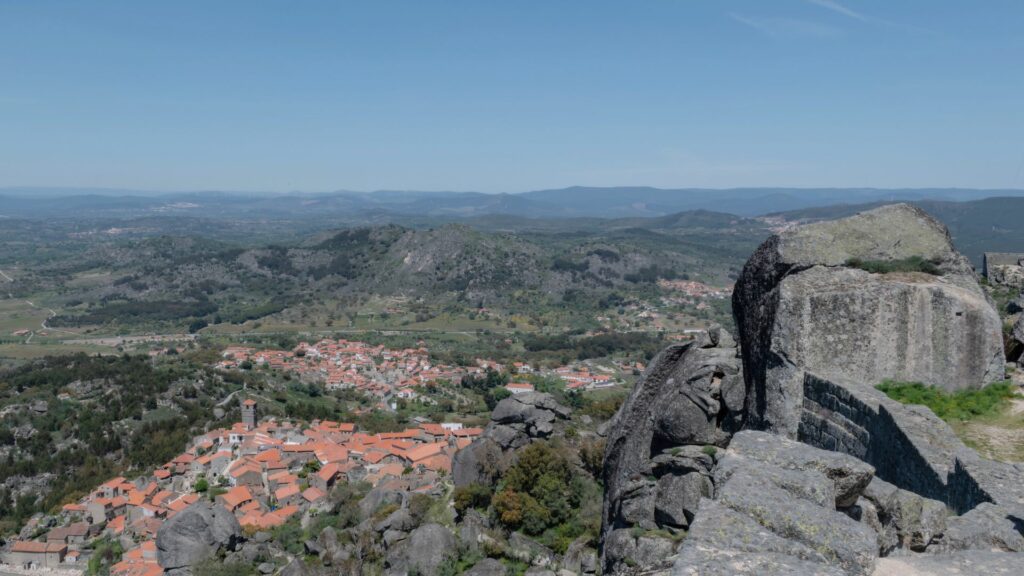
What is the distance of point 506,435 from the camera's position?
27406 mm

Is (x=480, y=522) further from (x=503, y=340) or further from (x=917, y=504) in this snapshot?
(x=503, y=340)

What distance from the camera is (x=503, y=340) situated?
11038cm

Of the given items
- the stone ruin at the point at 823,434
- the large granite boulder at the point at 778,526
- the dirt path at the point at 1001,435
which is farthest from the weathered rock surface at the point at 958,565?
the dirt path at the point at 1001,435

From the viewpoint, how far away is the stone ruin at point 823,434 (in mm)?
5133

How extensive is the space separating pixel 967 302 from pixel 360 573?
797 inches

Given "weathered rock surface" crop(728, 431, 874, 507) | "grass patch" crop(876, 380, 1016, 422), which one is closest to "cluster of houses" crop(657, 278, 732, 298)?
"grass patch" crop(876, 380, 1016, 422)

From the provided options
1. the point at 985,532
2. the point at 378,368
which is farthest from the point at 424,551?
the point at 378,368

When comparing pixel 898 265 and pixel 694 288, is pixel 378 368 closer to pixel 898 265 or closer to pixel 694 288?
pixel 898 265

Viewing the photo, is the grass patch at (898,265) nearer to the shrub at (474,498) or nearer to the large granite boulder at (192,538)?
the shrub at (474,498)

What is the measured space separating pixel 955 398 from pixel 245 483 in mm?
38660

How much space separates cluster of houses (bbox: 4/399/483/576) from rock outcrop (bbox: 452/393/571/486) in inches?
104

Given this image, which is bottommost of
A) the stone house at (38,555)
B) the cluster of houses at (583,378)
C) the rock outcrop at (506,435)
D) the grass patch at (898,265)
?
the cluster of houses at (583,378)

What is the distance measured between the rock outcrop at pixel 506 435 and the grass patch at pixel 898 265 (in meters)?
16.3

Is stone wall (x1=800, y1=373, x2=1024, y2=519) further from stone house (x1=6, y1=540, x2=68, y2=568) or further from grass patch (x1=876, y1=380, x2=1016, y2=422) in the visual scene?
stone house (x1=6, y1=540, x2=68, y2=568)
